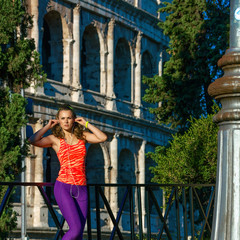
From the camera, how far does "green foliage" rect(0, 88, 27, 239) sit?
26375 mm

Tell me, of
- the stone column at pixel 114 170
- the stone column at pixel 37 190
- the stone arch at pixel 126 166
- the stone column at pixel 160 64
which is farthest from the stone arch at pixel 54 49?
the stone column at pixel 160 64

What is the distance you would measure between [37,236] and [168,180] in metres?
7.73

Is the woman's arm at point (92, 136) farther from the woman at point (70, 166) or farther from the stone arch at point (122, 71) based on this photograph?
the stone arch at point (122, 71)

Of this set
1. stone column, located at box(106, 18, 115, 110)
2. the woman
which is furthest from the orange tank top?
stone column, located at box(106, 18, 115, 110)

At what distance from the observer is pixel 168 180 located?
2656cm

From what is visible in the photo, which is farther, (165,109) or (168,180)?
(165,109)

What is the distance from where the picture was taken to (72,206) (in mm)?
9352

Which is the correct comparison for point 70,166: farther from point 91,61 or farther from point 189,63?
point 91,61

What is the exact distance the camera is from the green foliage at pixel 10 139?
26375mm

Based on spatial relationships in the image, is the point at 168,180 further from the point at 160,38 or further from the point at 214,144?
the point at 160,38

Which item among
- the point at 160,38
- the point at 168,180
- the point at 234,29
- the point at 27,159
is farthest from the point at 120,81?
the point at 234,29

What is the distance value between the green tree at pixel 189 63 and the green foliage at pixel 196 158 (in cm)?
349

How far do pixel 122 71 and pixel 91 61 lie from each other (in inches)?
110

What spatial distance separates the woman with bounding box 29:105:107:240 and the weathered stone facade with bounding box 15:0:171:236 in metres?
22.7
